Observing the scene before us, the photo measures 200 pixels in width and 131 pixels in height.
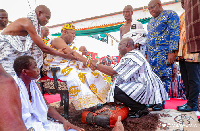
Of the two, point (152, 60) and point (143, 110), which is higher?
point (152, 60)

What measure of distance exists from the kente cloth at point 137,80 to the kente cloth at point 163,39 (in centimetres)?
43

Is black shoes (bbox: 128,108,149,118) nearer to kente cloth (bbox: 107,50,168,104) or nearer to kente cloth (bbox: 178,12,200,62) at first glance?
kente cloth (bbox: 107,50,168,104)

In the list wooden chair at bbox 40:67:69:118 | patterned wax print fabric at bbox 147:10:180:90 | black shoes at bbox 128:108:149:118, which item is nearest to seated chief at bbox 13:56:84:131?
wooden chair at bbox 40:67:69:118

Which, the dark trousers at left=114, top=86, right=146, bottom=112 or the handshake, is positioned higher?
the handshake

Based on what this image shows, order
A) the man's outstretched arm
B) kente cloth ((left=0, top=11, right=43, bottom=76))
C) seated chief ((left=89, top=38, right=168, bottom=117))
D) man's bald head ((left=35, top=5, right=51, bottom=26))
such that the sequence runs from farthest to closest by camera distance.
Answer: seated chief ((left=89, top=38, right=168, bottom=117)), man's bald head ((left=35, top=5, right=51, bottom=26)), kente cloth ((left=0, top=11, right=43, bottom=76)), the man's outstretched arm

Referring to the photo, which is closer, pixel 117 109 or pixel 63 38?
pixel 117 109

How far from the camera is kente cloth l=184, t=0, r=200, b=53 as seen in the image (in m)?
0.96

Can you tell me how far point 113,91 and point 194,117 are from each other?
1.28 m

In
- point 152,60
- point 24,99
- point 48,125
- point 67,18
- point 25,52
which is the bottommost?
point 48,125

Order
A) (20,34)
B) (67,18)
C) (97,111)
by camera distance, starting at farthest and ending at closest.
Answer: (67,18) → (97,111) → (20,34)

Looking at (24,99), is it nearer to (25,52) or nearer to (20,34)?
(25,52)

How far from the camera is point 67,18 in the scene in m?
6.18

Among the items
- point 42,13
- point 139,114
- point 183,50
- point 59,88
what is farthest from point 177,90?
point 42,13

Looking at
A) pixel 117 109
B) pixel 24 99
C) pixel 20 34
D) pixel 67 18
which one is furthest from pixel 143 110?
pixel 67 18
